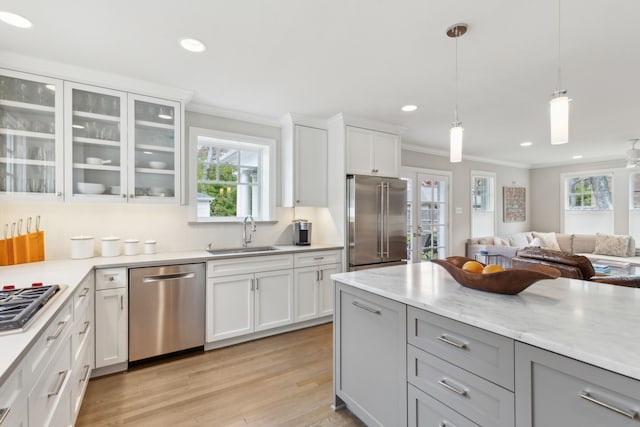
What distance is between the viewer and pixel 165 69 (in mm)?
2457

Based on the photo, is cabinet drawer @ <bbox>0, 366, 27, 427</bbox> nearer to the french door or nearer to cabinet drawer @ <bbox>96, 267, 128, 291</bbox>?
cabinet drawer @ <bbox>96, 267, 128, 291</bbox>

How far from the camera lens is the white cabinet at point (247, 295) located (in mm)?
2835

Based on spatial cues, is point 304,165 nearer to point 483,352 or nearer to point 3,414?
point 483,352

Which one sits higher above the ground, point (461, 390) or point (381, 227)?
point (381, 227)

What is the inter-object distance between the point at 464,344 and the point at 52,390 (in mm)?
1799

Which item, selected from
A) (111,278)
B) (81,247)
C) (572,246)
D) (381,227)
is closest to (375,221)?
(381,227)

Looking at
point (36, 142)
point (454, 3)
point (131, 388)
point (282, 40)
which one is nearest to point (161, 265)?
point (131, 388)

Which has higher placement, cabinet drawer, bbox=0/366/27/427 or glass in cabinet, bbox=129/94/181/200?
glass in cabinet, bbox=129/94/181/200

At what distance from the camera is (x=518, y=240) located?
632 centimetres

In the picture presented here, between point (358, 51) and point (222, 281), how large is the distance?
2.32m

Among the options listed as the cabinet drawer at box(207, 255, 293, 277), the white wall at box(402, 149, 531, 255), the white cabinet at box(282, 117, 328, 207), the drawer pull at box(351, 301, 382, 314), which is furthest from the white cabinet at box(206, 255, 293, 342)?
the white wall at box(402, 149, 531, 255)

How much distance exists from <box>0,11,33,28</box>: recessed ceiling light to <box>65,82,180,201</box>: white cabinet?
0.58 meters

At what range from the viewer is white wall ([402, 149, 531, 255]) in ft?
17.8

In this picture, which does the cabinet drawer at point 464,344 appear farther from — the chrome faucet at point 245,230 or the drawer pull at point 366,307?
the chrome faucet at point 245,230
